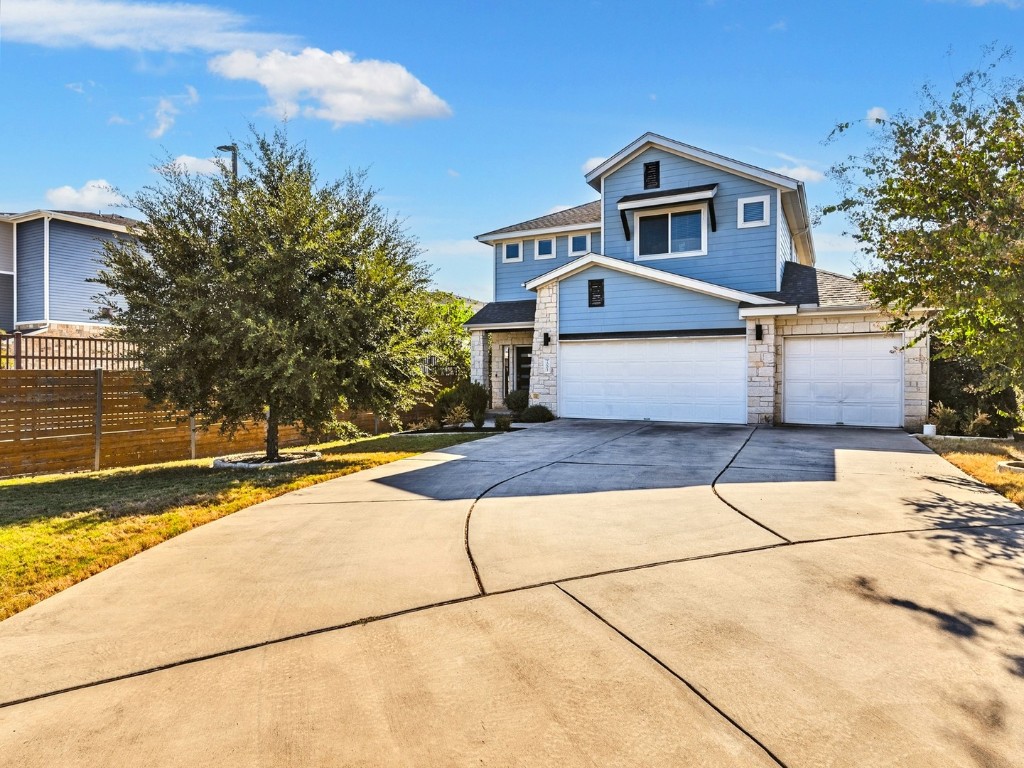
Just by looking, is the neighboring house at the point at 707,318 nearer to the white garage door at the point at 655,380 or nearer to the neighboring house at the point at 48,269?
the white garage door at the point at 655,380

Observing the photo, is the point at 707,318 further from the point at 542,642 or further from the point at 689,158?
the point at 542,642

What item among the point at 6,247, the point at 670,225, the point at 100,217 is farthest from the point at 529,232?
the point at 6,247

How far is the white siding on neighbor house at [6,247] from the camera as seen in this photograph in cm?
2342

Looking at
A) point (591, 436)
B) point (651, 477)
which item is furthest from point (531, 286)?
point (651, 477)

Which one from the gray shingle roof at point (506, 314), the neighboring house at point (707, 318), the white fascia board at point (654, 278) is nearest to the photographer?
the neighboring house at point (707, 318)

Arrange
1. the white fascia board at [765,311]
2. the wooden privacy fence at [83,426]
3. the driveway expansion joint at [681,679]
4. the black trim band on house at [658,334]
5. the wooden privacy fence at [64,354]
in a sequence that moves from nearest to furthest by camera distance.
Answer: the driveway expansion joint at [681,679] < the wooden privacy fence at [83,426] < the wooden privacy fence at [64,354] < the white fascia board at [765,311] < the black trim band on house at [658,334]

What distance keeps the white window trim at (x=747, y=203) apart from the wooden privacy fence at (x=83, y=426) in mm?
13919

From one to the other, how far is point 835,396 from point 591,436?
6632 mm

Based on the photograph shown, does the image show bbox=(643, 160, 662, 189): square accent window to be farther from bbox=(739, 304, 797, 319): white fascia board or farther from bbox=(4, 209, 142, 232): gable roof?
bbox=(4, 209, 142, 232): gable roof

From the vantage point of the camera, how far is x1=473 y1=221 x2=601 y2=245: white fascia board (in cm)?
1959

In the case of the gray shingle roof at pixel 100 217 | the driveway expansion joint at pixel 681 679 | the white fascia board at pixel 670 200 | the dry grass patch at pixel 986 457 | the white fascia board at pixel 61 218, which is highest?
the gray shingle roof at pixel 100 217

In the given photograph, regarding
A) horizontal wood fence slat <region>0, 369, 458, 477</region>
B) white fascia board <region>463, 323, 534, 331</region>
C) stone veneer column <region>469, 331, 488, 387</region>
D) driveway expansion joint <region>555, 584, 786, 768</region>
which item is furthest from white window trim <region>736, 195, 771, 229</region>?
driveway expansion joint <region>555, 584, 786, 768</region>

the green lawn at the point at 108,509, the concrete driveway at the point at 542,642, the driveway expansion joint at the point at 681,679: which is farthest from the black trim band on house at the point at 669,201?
the driveway expansion joint at the point at 681,679

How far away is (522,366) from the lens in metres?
20.3
